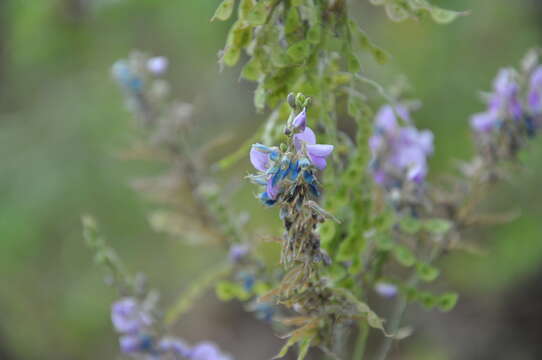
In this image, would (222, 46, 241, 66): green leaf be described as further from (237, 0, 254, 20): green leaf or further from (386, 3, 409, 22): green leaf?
(386, 3, 409, 22): green leaf

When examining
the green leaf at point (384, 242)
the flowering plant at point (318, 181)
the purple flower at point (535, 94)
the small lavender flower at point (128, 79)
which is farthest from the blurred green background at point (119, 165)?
the green leaf at point (384, 242)

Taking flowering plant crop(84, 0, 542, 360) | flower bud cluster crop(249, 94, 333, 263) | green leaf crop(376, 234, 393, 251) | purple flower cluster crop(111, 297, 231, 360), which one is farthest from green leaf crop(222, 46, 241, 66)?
purple flower cluster crop(111, 297, 231, 360)

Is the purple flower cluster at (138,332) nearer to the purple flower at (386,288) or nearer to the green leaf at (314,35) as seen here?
the purple flower at (386,288)

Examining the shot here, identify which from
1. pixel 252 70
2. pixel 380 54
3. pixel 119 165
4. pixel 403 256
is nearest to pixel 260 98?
pixel 252 70

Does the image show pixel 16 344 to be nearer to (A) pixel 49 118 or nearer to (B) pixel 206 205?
(A) pixel 49 118

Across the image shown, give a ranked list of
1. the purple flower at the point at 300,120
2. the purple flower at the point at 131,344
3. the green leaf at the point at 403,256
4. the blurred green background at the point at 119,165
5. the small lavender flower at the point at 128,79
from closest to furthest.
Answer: the purple flower at the point at 300,120 → the green leaf at the point at 403,256 → the purple flower at the point at 131,344 → the small lavender flower at the point at 128,79 → the blurred green background at the point at 119,165

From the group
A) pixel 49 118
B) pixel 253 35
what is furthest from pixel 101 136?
pixel 253 35
